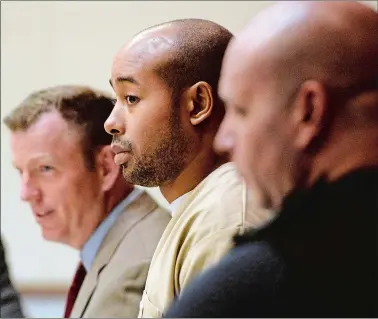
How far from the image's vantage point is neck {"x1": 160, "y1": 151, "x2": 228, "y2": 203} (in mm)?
873

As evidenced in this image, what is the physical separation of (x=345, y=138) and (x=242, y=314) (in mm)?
163

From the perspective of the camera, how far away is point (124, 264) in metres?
1.13

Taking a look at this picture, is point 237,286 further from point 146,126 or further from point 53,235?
point 53,235

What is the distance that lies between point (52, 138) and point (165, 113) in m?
0.53

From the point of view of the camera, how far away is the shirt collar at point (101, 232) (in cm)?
128

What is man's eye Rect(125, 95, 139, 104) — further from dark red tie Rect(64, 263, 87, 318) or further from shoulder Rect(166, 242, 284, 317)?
dark red tie Rect(64, 263, 87, 318)

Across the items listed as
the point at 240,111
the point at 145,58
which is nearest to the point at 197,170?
the point at 145,58

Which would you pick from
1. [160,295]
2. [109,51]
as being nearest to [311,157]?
[160,295]

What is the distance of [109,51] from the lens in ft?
6.27

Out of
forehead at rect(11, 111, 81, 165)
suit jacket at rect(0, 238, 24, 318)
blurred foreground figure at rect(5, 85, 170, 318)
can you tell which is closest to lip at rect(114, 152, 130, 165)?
blurred foreground figure at rect(5, 85, 170, 318)

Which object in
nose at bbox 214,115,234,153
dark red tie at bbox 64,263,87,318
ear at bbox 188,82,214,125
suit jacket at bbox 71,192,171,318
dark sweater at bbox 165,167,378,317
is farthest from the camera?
dark red tie at bbox 64,263,87,318

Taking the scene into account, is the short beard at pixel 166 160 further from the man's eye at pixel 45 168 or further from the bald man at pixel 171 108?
the man's eye at pixel 45 168

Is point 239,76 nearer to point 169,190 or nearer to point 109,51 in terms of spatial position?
point 169,190

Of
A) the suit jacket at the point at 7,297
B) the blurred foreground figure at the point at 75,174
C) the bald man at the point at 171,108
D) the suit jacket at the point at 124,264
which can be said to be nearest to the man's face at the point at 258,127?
the bald man at the point at 171,108
